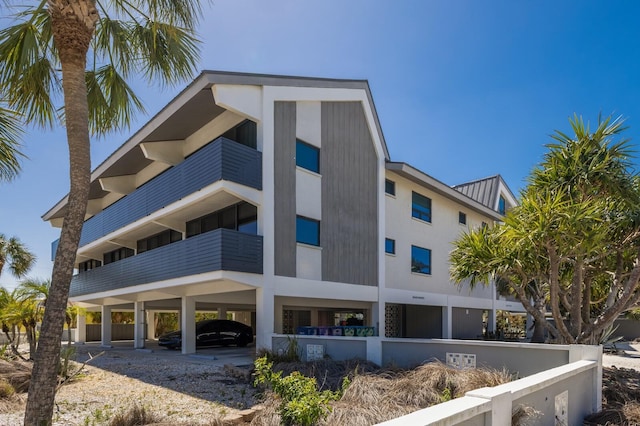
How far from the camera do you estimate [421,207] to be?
24938 mm

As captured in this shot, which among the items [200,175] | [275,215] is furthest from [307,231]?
[200,175]

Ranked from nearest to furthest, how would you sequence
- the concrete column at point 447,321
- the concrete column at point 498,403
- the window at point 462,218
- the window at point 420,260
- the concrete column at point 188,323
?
the concrete column at point 498,403
the concrete column at point 188,323
the window at point 420,260
the concrete column at point 447,321
the window at point 462,218

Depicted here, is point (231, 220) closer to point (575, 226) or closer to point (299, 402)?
point (575, 226)

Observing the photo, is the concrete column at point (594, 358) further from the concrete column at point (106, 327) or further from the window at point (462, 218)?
the concrete column at point (106, 327)

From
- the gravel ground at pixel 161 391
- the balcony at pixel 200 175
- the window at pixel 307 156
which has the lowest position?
the gravel ground at pixel 161 391

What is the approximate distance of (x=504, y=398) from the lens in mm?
4879

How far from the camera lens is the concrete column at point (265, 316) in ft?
50.1

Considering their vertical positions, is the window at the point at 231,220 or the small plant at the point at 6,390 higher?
the window at the point at 231,220

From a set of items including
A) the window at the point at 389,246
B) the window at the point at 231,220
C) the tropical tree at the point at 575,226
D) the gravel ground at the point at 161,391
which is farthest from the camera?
the window at the point at 389,246

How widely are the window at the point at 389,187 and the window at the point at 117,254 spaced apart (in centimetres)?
1403

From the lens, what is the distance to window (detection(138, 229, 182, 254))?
22.2m

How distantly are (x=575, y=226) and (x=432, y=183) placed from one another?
13394mm

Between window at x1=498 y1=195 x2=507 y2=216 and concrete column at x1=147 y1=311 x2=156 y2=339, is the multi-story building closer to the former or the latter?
window at x1=498 y1=195 x2=507 y2=216

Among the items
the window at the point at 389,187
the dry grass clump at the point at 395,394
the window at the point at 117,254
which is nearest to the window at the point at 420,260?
the window at the point at 389,187
